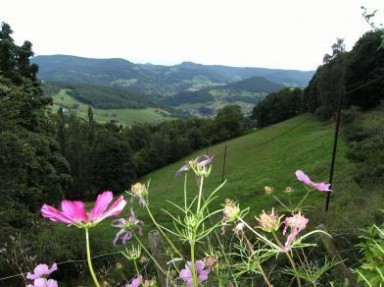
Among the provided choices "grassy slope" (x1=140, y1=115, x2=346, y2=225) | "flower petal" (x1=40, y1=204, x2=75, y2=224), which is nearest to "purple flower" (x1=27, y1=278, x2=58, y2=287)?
"flower petal" (x1=40, y1=204, x2=75, y2=224)

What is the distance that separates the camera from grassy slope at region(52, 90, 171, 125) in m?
155

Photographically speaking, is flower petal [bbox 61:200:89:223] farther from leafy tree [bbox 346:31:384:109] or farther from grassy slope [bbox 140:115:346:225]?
leafy tree [bbox 346:31:384:109]

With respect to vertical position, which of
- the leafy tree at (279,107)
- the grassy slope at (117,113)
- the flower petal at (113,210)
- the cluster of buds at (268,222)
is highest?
the flower petal at (113,210)

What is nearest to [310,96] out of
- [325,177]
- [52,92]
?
[325,177]

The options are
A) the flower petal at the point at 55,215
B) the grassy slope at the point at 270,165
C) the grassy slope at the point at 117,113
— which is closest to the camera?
the flower petal at the point at 55,215

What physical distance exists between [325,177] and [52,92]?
159127 mm

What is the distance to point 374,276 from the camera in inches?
53.5

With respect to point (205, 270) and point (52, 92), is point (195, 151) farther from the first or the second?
point (52, 92)

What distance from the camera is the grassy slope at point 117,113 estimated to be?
509 ft

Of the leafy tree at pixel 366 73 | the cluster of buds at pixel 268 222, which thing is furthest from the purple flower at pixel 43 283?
the leafy tree at pixel 366 73

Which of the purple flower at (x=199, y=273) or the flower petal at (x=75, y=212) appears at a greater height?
the flower petal at (x=75, y=212)

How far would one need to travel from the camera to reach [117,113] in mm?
171125

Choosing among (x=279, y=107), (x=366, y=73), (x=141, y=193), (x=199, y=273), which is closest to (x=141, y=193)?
(x=141, y=193)

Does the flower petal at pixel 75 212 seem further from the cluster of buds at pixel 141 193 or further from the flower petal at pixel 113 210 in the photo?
the cluster of buds at pixel 141 193
